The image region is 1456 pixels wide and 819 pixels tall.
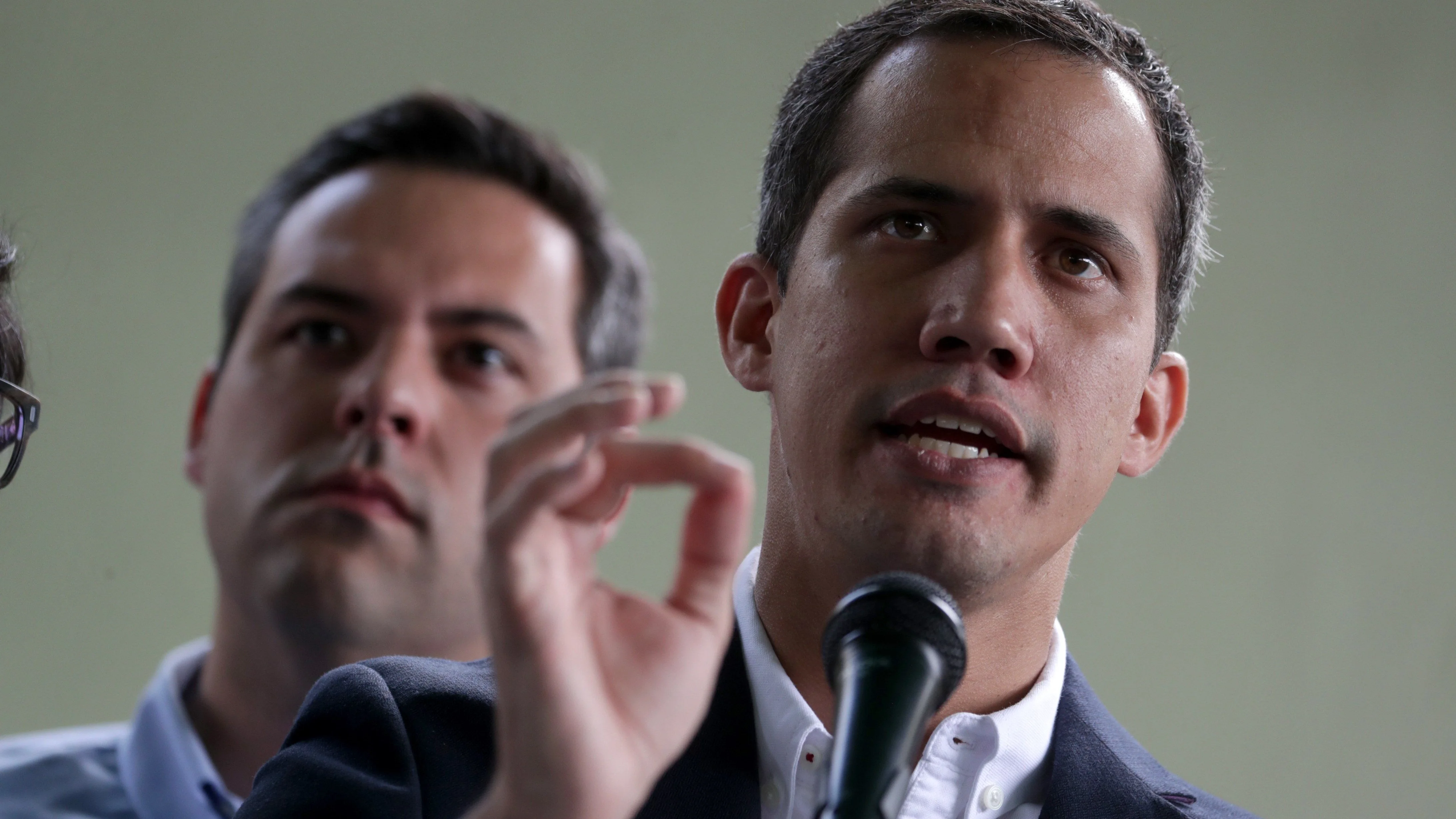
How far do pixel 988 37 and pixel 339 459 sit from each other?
126 centimetres

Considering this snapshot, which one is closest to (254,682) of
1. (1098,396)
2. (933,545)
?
(933,545)

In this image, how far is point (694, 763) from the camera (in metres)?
1.46

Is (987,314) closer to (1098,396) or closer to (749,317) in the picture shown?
(1098,396)

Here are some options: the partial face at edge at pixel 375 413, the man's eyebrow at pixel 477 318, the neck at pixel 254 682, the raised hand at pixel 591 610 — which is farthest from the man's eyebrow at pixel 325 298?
the raised hand at pixel 591 610

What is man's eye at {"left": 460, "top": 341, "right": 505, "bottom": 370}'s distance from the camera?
247 cm

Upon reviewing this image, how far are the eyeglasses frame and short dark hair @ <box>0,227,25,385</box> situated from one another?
0.10 ft

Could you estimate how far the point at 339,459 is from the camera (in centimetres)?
234

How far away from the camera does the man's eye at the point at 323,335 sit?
2439mm

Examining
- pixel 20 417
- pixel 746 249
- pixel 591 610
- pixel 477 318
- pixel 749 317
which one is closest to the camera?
pixel 591 610

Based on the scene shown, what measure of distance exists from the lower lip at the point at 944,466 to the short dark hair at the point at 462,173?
4.40 feet

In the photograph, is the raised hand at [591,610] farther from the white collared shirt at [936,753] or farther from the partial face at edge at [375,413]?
the partial face at edge at [375,413]

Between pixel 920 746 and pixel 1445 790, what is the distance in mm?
2062

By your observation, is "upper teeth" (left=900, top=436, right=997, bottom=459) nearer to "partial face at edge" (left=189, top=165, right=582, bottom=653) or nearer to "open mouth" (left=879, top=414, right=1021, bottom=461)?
"open mouth" (left=879, top=414, right=1021, bottom=461)

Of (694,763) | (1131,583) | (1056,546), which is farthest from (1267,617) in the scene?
(694,763)
